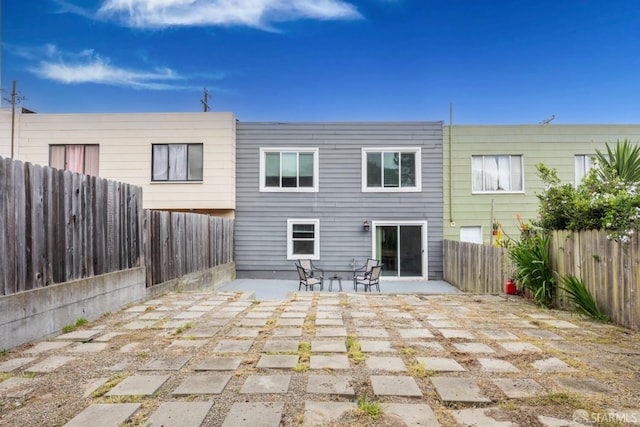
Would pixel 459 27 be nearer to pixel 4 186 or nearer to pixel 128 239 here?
pixel 128 239

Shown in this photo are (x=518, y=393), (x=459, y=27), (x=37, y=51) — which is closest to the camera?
(x=518, y=393)

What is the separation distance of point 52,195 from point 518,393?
5174 mm

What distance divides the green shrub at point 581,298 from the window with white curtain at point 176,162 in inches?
415

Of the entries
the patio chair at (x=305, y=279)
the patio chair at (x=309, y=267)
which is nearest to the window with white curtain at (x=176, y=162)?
the patio chair at (x=309, y=267)

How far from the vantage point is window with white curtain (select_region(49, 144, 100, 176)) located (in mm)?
12414

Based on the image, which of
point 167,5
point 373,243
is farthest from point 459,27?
point 167,5

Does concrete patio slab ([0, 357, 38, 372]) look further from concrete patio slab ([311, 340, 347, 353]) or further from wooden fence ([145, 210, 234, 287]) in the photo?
wooden fence ([145, 210, 234, 287])

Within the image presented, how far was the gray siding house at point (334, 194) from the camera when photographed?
41.6 ft

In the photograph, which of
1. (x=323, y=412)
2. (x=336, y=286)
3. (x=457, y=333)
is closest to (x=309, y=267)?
(x=336, y=286)

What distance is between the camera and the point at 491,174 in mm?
12859

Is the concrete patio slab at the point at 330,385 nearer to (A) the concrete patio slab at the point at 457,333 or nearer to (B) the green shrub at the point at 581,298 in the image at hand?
(A) the concrete patio slab at the point at 457,333

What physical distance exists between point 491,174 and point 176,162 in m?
10.7

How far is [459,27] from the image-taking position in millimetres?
13414

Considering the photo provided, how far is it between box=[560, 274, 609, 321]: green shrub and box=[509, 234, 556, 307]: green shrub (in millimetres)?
473
